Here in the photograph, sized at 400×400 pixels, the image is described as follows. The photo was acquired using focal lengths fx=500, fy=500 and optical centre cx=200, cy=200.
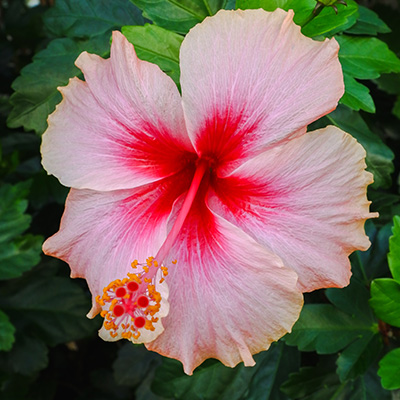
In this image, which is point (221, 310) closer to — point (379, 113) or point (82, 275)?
point (82, 275)

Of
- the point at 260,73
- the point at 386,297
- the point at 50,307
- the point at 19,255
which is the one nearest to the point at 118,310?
the point at 260,73

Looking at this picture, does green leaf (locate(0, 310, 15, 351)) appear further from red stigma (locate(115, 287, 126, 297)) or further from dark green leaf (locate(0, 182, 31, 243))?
red stigma (locate(115, 287, 126, 297))

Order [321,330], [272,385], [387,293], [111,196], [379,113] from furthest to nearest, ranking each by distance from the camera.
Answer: [379,113] → [272,385] → [321,330] → [387,293] → [111,196]

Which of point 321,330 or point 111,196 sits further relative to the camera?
point 321,330

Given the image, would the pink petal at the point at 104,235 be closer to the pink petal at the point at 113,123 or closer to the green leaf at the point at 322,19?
the pink petal at the point at 113,123

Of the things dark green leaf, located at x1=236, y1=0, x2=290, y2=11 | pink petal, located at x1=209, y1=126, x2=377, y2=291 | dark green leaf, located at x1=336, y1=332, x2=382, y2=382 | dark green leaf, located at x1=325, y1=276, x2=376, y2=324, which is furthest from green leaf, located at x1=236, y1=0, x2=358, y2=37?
dark green leaf, located at x1=336, y1=332, x2=382, y2=382

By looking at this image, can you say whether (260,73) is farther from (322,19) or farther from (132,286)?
(132,286)

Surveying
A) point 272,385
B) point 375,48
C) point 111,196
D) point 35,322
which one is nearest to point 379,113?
point 375,48
